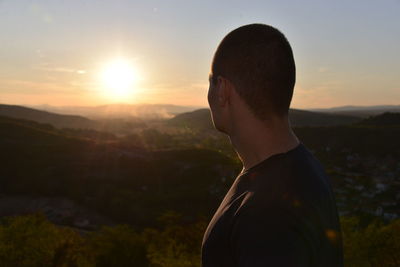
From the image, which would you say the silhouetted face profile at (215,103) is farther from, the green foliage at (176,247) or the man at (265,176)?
the green foliage at (176,247)

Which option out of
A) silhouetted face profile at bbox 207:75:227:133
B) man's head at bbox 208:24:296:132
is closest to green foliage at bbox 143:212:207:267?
silhouetted face profile at bbox 207:75:227:133

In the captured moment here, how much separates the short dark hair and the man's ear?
1.5 inches

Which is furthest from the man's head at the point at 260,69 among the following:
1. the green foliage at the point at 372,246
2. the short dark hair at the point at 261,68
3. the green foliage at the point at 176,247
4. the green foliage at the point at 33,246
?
the green foliage at the point at 372,246

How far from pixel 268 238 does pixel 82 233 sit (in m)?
36.9

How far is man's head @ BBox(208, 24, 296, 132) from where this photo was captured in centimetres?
225

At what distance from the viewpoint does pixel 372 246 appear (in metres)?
18.3

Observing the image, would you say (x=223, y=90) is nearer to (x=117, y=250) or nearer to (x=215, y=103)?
(x=215, y=103)

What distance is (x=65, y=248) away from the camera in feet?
57.4

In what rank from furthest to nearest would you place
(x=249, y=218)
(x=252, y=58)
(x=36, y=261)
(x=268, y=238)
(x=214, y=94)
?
(x=36, y=261)
(x=214, y=94)
(x=252, y=58)
(x=249, y=218)
(x=268, y=238)

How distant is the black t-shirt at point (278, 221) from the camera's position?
1.70 m

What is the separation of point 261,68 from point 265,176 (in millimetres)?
695

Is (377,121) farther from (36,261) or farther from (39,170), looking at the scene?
(36,261)

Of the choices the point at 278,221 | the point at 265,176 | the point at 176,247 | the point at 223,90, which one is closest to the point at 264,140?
the point at 265,176

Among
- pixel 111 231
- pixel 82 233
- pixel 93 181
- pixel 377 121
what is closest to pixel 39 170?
pixel 93 181
